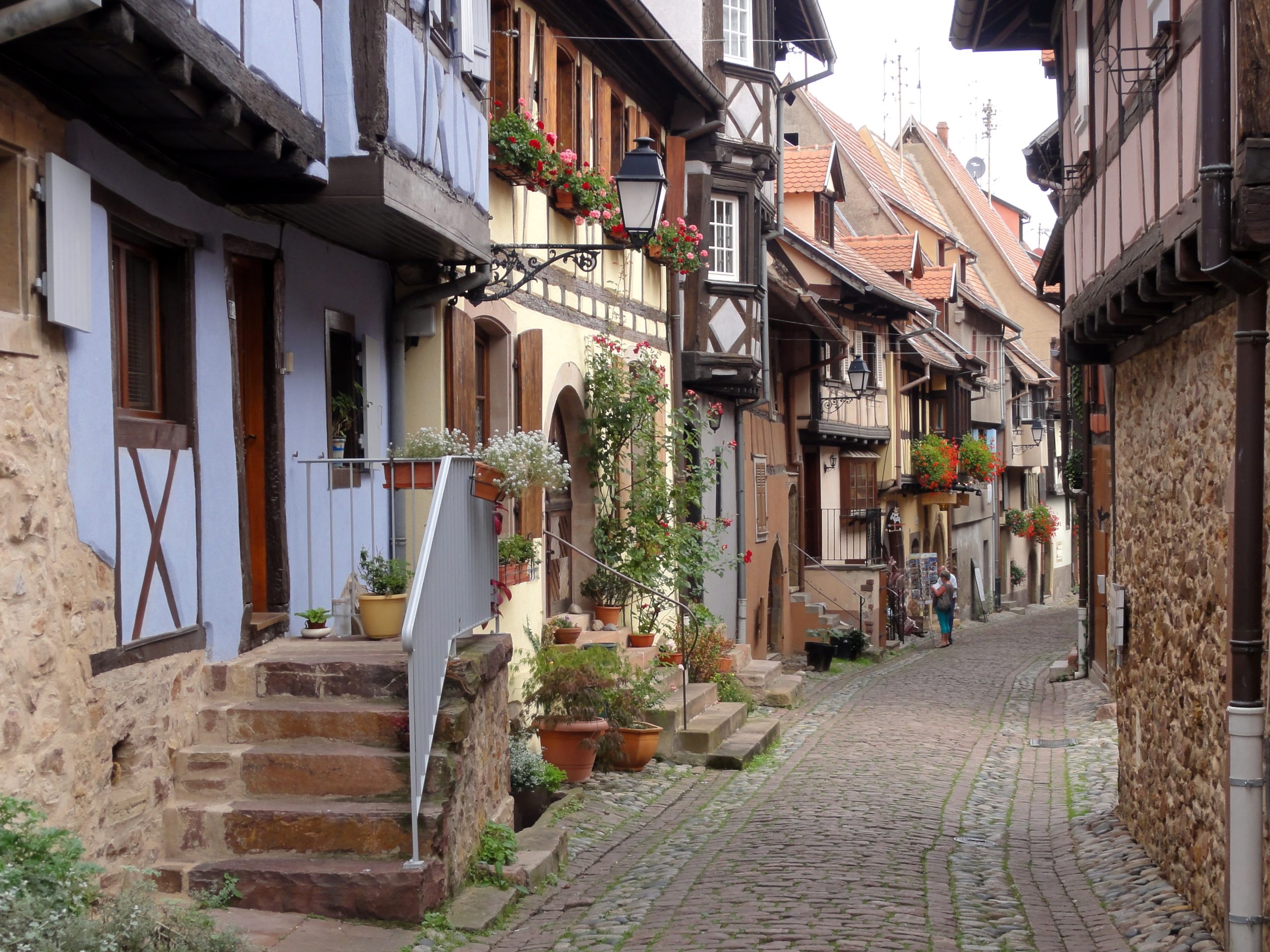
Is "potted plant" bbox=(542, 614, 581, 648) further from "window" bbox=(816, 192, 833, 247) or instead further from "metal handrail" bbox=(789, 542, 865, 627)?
"window" bbox=(816, 192, 833, 247)

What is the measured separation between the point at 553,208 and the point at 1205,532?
22.2ft

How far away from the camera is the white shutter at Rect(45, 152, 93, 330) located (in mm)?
5660

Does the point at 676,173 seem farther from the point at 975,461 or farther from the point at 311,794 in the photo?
the point at 975,461

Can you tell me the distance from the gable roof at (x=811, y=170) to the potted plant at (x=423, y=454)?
1922 centimetres

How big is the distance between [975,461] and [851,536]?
7581 mm

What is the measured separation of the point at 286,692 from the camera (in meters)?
7.28

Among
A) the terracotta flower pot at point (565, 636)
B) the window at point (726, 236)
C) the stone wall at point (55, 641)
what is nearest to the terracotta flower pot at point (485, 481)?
the stone wall at point (55, 641)

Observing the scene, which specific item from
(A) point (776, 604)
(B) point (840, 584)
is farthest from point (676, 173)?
(B) point (840, 584)

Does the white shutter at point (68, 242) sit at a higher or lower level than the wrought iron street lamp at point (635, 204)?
lower

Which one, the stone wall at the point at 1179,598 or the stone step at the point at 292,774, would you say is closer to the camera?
the stone step at the point at 292,774

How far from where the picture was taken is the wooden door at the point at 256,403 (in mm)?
8125

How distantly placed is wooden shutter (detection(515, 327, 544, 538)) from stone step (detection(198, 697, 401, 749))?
4.38 meters

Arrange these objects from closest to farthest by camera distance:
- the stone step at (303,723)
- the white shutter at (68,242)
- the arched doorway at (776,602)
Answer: the white shutter at (68,242) < the stone step at (303,723) < the arched doorway at (776,602)

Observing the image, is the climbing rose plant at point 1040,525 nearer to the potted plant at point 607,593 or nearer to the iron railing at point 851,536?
the iron railing at point 851,536
